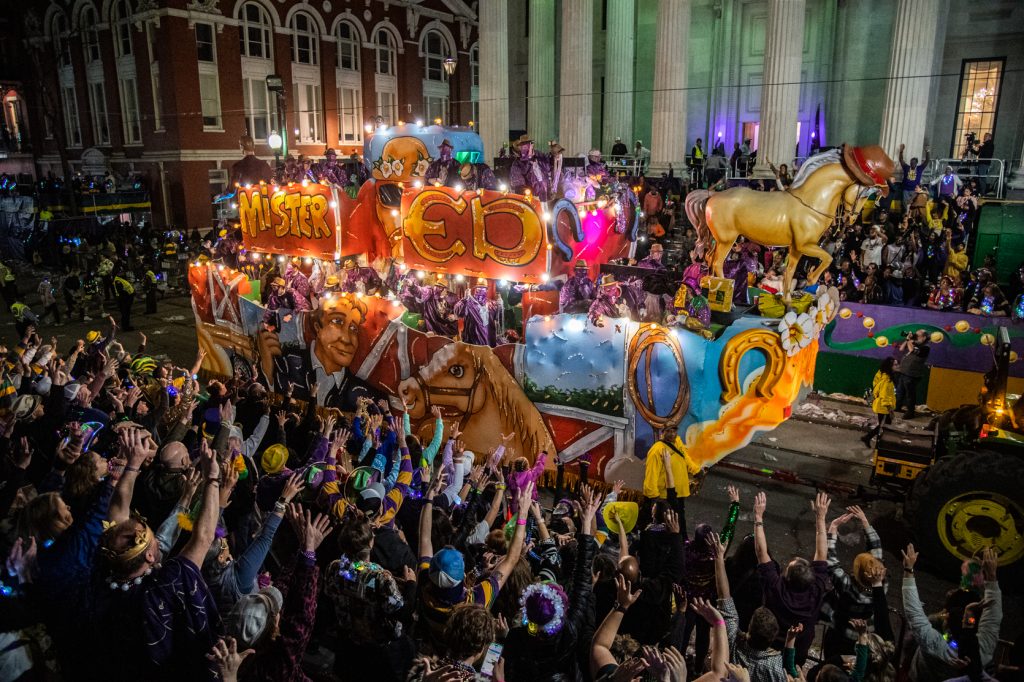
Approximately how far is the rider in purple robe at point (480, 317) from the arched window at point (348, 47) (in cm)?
3014

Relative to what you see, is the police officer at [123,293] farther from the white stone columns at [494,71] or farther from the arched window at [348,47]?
the arched window at [348,47]

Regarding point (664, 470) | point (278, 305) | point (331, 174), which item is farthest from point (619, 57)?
point (664, 470)

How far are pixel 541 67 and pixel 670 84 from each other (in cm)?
672

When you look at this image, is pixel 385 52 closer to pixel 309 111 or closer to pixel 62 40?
pixel 309 111

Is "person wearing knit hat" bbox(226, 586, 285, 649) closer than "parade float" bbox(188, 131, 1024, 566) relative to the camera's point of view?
Yes

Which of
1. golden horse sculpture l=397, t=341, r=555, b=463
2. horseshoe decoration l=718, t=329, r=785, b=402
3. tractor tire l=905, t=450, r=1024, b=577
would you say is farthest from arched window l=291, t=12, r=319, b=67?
tractor tire l=905, t=450, r=1024, b=577

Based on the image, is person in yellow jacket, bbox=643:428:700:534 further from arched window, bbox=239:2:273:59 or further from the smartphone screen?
arched window, bbox=239:2:273:59

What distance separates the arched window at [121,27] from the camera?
2995 centimetres

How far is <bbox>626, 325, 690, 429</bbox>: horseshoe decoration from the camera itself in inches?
318

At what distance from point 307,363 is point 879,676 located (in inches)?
373

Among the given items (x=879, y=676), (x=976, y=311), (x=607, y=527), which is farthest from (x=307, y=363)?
(x=976, y=311)

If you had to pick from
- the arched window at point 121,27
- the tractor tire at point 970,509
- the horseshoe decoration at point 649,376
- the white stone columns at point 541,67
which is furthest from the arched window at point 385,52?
the tractor tire at point 970,509

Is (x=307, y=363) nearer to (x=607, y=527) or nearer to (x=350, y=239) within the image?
(x=350, y=239)

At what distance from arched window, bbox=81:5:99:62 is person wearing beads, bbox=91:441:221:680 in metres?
36.9
